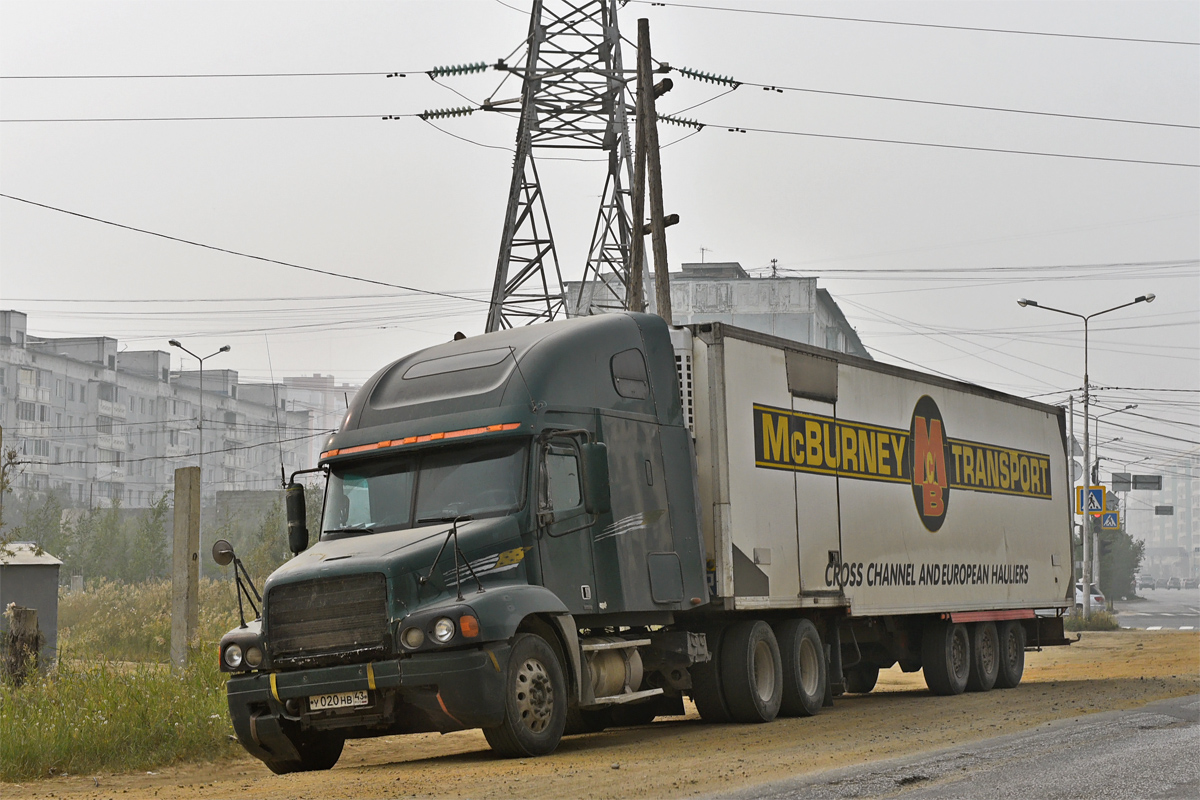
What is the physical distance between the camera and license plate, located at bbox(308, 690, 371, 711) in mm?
10617

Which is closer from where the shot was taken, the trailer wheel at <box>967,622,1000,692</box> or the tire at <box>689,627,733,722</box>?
the tire at <box>689,627,733,722</box>

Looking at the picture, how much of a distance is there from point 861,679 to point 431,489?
10458 mm

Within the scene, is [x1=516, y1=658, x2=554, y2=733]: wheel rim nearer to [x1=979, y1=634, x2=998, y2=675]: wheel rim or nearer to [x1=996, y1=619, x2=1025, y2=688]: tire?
[x1=979, y1=634, x2=998, y2=675]: wheel rim

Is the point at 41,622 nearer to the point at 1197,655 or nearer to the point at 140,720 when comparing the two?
the point at 140,720

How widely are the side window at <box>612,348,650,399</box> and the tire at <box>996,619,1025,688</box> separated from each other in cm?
984

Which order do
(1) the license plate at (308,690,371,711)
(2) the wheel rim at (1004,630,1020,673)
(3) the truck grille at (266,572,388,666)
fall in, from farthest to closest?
(2) the wheel rim at (1004,630,1020,673) < (3) the truck grille at (266,572,388,666) < (1) the license plate at (308,690,371,711)

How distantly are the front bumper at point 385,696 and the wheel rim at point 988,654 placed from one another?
11169mm

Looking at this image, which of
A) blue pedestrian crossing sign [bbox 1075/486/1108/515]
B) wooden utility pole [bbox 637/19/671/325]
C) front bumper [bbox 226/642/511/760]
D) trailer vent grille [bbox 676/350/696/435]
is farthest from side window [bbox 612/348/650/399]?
blue pedestrian crossing sign [bbox 1075/486/1108/515]

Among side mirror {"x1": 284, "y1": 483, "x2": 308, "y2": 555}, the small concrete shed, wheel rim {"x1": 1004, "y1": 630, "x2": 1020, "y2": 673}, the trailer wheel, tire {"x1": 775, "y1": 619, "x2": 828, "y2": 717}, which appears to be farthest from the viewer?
wheel rim {"x1": 1004, "y1": 630, "x2": 1020, "y2": 673}

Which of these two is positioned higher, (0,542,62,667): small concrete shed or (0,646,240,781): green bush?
(0,542,62,667): small concrete shed

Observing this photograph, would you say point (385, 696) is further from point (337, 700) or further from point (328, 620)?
point (328, 620)

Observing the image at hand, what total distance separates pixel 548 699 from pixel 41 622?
1027cm

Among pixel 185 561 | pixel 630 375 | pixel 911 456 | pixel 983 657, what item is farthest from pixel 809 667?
pixel 185 561

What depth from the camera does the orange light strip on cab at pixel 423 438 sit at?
1159 cm
